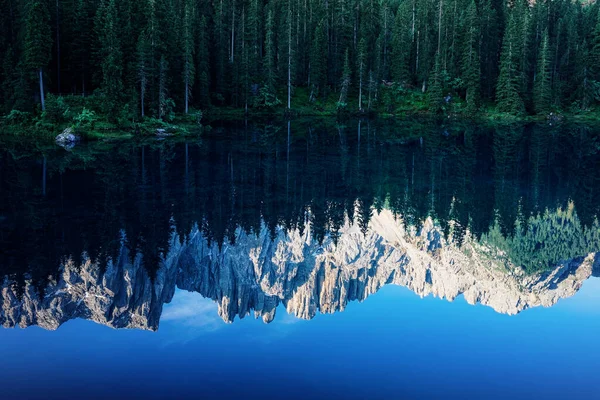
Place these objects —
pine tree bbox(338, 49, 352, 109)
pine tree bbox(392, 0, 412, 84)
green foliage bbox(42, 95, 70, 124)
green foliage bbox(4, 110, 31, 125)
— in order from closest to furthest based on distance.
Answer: green foliage bbox(42, 95, 70, 124), green foliage bbox(4, 110, 31, 125), pine tree bbox(338, 49, 352, 109), pine tree bbox(392, 0, 412, 84)

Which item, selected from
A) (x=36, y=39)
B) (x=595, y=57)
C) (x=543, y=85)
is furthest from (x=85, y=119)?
(x=595, y=57)

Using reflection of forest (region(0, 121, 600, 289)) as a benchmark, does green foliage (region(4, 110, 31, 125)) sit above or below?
above

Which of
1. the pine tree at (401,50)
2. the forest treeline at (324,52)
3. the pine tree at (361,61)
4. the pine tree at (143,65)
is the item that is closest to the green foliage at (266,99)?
the forest treeline at (324,52)

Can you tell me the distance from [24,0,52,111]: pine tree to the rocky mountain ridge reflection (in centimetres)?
1766

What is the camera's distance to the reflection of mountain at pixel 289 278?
619 inches

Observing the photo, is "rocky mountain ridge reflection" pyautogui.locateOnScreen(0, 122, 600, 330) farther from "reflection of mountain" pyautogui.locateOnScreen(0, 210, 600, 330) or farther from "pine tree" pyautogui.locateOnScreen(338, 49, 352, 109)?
"pine tree" pyautogui.locateOnScreen(338, 49, 352, 109)

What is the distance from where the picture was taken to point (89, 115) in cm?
5112

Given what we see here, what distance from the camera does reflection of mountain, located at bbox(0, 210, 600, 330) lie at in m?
15.7

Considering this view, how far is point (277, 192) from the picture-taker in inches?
1130

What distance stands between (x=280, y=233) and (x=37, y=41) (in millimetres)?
41002

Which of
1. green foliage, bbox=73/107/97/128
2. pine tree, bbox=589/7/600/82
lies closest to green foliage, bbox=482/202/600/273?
green foliage, bbox=73/107/97/128

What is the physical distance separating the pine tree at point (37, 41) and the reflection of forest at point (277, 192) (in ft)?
42.5

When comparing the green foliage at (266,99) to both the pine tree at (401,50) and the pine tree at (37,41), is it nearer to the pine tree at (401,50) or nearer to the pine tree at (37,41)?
the pine tree at (401,50)

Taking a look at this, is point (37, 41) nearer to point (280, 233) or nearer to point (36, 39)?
point (36, 39)
